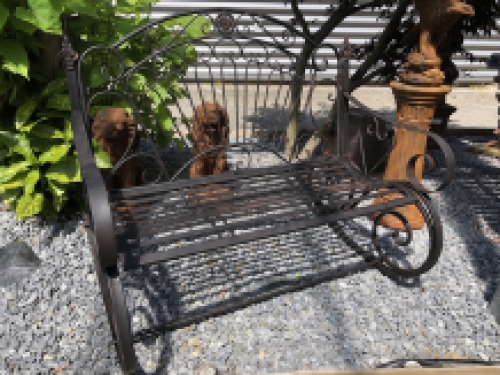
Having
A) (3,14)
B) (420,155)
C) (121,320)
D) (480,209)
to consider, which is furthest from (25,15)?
(480,209)

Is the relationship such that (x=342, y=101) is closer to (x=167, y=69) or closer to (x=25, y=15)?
(x=167, y=69)

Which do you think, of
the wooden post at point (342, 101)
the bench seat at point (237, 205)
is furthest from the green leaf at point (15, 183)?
the wooden post at point (342, 101)

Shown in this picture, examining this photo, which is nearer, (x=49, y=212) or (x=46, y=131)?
(x=46, y=131)

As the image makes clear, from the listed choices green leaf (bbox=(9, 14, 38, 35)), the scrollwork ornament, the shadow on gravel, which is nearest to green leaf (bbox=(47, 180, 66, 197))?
green leaf (bbox=(9, 14, 38, 35))

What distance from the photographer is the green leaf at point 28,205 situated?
7.49 ft

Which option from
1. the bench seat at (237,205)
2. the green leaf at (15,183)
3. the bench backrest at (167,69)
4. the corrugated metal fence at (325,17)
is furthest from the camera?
the corrugated metal fence at (325,17)

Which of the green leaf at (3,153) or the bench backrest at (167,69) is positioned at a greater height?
the bench backrest at (167,69)

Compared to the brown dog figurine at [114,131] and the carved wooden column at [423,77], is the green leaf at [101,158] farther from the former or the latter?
the carved wooden column at [423,77]

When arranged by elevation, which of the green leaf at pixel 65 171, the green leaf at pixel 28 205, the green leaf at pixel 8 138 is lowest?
the green leaf at pixel 28 205

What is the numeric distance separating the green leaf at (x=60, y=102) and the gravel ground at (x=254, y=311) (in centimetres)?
72

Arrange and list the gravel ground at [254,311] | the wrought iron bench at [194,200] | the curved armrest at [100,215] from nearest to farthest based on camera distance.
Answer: the curved armrest at [100,215], the wrought iron bench at [194,200], the gravel ground at [254,311]

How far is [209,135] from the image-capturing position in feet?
8.85

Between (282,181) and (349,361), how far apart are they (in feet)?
3.06

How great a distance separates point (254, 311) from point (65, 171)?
51.0 inches
